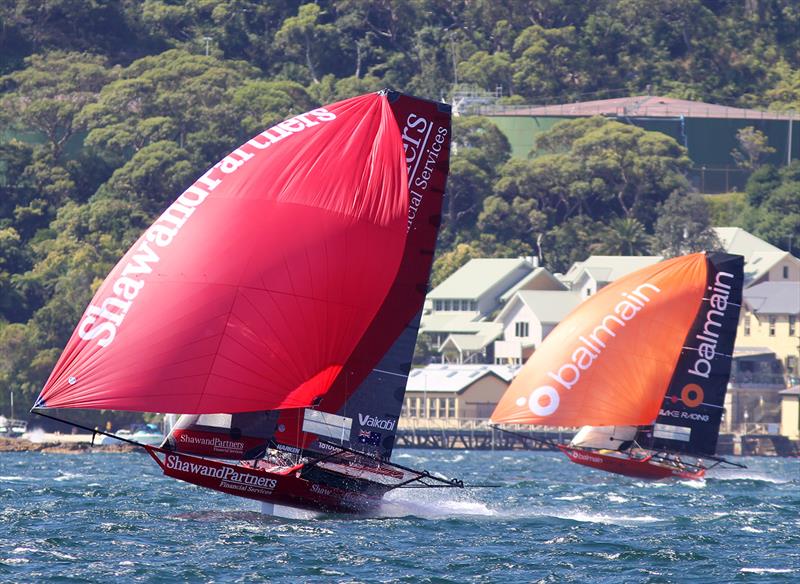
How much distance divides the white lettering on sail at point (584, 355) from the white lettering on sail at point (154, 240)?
17616mm

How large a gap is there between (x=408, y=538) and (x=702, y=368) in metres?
19.3

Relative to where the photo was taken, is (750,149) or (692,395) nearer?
(692,395)

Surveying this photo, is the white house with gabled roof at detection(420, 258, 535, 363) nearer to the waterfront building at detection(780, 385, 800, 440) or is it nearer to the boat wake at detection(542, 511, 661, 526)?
the waterfront building at detection(780, 385, 800, 440)

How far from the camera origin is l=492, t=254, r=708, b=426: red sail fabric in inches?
1933

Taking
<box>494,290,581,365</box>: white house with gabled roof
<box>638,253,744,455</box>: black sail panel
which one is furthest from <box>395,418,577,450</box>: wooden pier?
<box>638,253,744,455</box>: black sail panel

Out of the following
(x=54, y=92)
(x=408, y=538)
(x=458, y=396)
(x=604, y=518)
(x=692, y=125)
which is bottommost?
(x=408, y=538)

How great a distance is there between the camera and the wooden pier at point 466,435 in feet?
289

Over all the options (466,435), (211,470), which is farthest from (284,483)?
(466,435)

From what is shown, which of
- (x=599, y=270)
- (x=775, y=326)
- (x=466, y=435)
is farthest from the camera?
(x=599, y=270)

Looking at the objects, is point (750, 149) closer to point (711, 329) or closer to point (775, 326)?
point (775, 326)

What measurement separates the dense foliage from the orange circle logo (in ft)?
144

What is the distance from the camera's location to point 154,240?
31109 mm

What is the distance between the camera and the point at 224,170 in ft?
104

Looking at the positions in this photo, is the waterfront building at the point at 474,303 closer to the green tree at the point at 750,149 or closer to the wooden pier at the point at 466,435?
the wooden pier at the point at 466,435
